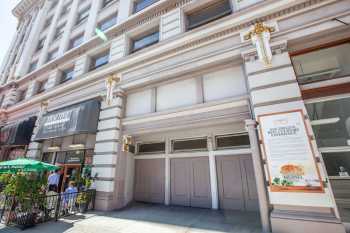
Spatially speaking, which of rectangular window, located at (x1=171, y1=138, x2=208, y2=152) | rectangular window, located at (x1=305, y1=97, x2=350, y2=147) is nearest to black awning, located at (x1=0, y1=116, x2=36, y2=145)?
rectangular window, located at (x1=171, y1=138, x2=208, y2=152)

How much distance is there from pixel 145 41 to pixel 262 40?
6733 mm

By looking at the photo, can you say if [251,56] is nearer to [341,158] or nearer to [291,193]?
[341,158]

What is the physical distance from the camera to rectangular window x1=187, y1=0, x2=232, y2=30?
8.54 metres

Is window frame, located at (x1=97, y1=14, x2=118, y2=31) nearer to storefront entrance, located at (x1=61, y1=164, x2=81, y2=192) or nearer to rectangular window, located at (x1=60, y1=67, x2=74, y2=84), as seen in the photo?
rectangular window, located at (x1=60, y1=67, x2=74, y2=84)

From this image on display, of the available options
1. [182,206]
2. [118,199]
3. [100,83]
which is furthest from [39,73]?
[182,206]

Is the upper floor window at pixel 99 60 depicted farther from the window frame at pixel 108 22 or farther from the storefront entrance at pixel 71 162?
the storefront entrance at pixel 71 162

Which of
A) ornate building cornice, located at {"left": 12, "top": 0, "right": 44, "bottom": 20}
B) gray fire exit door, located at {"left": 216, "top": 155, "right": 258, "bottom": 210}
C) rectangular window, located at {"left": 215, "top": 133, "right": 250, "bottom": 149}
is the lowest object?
gray fire exit door, located at {"left": 216, "top": 155, "right": 258, "bottom": 210}

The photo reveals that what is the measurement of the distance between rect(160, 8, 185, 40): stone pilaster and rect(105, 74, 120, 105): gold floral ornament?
3.30 meters

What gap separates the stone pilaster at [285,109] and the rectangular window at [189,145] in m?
3.14

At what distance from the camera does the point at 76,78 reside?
11523 mm

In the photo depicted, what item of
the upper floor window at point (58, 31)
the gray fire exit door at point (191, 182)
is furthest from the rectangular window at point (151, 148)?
the upper floor window at point (58, 31)

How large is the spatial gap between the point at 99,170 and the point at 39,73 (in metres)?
12.4

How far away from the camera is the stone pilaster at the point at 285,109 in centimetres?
444

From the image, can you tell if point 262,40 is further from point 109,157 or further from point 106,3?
point 106,3
